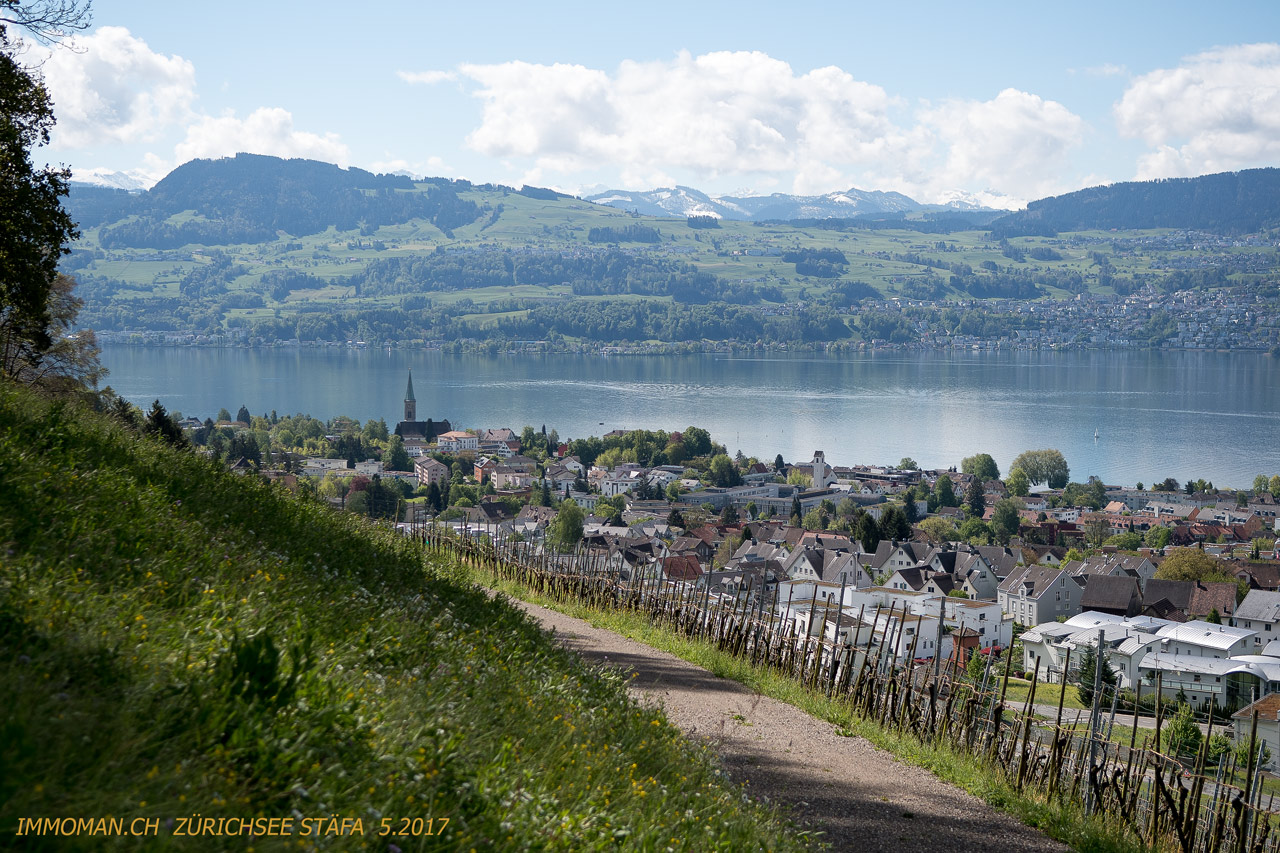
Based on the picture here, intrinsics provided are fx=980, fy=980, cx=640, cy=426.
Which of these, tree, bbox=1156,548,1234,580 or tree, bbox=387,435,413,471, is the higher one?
tree, bbox=387,435,413,471

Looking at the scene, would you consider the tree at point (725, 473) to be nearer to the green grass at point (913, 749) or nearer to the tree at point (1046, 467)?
the tree at point (1046, 467)

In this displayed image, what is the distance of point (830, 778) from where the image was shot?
251 inches

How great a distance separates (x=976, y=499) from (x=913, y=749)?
2589 inches

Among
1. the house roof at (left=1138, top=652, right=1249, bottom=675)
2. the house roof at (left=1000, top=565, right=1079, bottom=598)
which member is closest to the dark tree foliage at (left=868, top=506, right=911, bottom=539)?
the house roof at (left=1000, top=565, right=1079, bottom=598)

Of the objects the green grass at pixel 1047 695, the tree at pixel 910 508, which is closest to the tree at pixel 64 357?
the green grass at pixel 1047 695

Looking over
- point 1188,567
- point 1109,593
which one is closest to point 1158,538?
point 1188,567

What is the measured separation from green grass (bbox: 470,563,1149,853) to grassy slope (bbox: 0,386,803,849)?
2654 mm

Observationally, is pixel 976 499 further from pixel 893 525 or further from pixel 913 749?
pixel 913 749

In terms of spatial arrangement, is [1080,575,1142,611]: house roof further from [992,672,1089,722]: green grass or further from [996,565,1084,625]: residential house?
[992,672,1089,722]: green grass

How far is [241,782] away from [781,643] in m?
7.86

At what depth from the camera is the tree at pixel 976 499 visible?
224 ft

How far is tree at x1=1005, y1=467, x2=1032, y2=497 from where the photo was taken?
73.2m

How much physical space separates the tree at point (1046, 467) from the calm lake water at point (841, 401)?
159 inches

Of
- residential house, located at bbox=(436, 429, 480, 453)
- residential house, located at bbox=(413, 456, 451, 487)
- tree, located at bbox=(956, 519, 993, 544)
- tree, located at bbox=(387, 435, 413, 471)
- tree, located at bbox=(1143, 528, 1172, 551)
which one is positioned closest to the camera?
tree, located at bbox=(1143, 528, 1172, 551)
